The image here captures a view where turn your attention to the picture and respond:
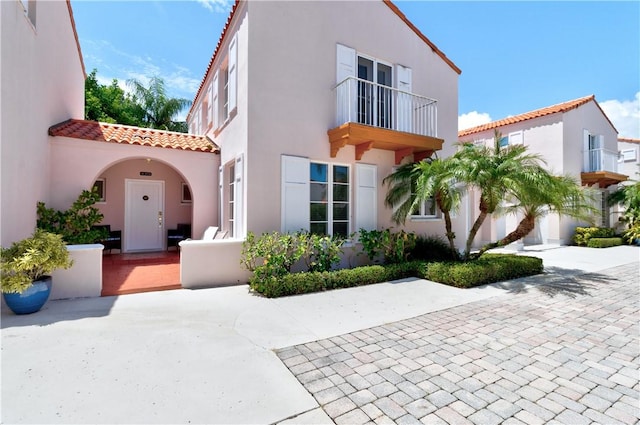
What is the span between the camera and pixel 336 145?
8.60 metres

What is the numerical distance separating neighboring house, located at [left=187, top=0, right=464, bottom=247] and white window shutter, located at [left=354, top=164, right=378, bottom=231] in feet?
0.11

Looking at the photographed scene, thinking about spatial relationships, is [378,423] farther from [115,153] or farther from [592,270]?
[592,270]

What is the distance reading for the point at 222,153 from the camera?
10.0 meters

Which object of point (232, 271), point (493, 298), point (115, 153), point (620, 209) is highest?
point (115, 153)

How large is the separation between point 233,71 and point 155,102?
19.1m

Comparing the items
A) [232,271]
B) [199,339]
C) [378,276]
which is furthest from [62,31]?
[378,276]

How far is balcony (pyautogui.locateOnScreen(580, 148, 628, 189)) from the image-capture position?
1758 cm

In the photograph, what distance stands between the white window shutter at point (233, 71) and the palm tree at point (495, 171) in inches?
266

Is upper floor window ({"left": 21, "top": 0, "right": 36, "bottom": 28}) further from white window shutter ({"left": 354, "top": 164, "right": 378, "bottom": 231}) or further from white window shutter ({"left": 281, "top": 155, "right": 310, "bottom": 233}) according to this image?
white window shutter ({"left": 354, "top": 164, "right": 378, "bottom": 231})

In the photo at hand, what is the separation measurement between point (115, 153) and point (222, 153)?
10.1 ft

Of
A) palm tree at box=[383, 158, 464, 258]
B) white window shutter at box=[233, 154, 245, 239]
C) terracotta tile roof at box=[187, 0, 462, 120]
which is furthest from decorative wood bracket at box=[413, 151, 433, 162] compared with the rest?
white window shutter at box=[233, 154, 245, 239]

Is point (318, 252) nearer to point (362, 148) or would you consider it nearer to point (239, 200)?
point (239, 200)

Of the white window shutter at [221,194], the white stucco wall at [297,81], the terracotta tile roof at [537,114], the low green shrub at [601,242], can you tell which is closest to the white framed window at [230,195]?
the white window shutter at [221,194]

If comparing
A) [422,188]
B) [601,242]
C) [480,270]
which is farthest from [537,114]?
[480,270]
